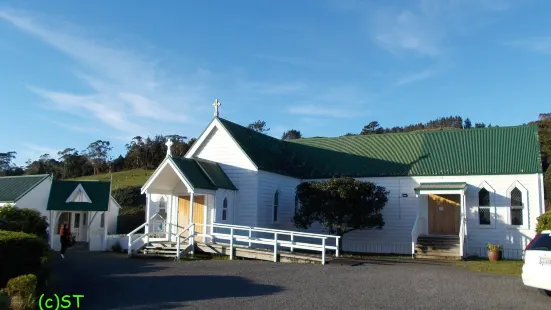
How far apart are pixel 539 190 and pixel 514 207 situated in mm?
1450

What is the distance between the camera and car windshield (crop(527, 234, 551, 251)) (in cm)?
1140

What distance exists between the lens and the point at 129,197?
5712 centimetres

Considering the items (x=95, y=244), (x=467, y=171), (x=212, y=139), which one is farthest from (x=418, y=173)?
(x=95, y=244)

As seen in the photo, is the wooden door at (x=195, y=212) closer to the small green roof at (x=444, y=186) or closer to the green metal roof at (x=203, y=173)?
the green metal roof at (x=203, y=173)

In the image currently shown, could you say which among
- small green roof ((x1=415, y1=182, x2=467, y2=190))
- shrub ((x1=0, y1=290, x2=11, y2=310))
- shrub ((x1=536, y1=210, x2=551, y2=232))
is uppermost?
small green roof ((x1=415, y1=182, x2=467, y2=190))

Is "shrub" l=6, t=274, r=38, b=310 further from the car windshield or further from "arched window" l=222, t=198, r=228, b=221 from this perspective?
"arched window" l=222, t=198, r=228, b=221

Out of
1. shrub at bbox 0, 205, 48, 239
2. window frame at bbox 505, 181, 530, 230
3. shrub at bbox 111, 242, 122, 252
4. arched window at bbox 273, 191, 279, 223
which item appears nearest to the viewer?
shrub at bbox 0, 205, 48, 239

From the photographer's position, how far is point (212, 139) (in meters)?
27.1

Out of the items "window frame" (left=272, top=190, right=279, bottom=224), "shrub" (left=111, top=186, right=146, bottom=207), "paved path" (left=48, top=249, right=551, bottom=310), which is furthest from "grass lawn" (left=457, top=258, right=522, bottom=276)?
"shrub" (left=111, top=186, right=146, bottom=207)

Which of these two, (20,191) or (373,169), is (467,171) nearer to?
(373,169)

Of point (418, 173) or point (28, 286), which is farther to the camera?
point (418, 173)

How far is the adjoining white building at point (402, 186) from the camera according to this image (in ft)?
81.1

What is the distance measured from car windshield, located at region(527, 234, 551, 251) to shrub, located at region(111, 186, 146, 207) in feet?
164

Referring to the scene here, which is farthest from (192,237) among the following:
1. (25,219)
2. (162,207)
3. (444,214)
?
(444,214)
